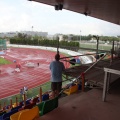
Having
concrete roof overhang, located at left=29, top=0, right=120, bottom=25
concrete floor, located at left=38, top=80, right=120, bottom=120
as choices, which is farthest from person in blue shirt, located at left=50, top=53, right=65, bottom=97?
concrete roof overhang, located at left=29, top=0, right=120, bottom=25

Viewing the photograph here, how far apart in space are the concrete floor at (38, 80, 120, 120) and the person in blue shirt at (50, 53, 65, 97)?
104 centimetres

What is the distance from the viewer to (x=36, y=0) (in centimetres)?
473

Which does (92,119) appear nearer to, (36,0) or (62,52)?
(36,0)

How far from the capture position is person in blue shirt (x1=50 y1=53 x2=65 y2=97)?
14.0 feet

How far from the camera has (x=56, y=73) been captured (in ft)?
14.2

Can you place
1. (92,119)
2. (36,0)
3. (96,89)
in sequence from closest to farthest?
(92,119) < (96,89) < (36,0)

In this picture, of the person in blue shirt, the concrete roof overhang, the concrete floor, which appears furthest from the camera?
the concrete roof overhang

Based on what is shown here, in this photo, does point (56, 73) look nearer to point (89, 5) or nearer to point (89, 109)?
point (89, 109)

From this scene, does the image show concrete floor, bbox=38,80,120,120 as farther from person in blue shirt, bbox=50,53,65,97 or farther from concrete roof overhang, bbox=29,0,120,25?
concrete roof overhang, bbox=29,0,120,25

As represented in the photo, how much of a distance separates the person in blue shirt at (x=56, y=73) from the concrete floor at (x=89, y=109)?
3.43 ft

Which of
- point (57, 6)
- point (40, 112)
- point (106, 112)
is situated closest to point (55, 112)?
point (40, 112)

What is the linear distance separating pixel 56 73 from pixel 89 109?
5.39 ft

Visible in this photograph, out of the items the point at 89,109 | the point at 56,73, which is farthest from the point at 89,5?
the point at 89,109

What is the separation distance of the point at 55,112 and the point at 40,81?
1159cm
